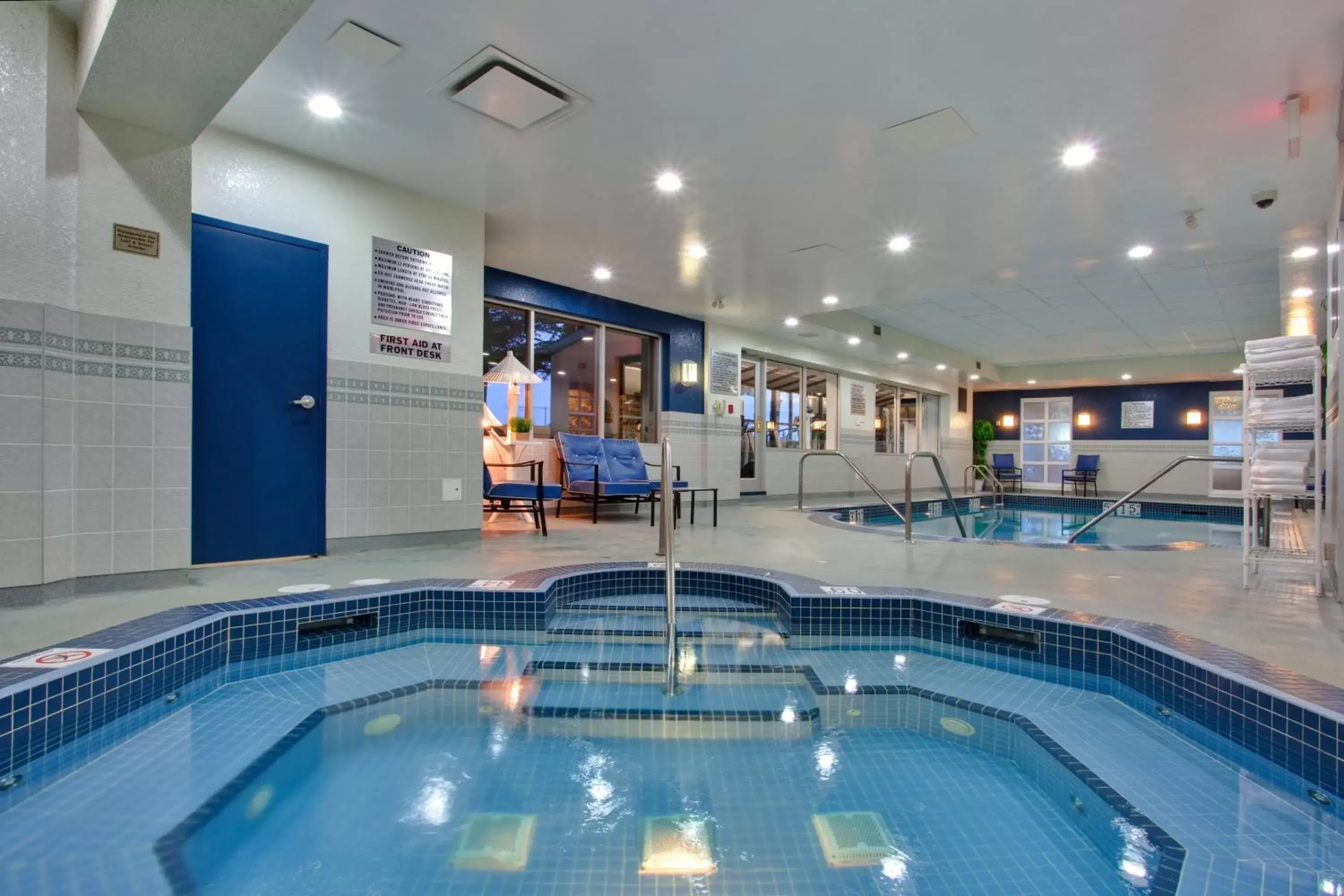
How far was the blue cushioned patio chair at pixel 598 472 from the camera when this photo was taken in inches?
228

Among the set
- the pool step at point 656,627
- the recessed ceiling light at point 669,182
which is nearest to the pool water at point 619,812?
the pool step at point 656,627

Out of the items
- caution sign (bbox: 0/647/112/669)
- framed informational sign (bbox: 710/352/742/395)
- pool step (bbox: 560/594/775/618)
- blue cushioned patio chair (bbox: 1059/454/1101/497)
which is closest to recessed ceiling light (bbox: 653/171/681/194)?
pool step (bbox: 560/594/775/618)

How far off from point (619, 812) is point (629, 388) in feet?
21.0

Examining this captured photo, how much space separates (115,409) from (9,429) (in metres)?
0.38

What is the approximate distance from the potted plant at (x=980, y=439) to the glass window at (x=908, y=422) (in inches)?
85.5

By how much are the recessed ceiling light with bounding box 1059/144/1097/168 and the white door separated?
1205 cm

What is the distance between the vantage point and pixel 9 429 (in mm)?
2594

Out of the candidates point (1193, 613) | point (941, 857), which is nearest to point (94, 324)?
point (941, 857)

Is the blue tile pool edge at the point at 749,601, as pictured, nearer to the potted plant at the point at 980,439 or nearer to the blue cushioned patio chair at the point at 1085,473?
the blue cushioned patio chair at the point at 1085,473

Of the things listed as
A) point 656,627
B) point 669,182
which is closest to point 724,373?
point 669,182

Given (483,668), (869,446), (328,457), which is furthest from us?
(869,446)

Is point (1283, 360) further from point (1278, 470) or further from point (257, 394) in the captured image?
point (257, 394)

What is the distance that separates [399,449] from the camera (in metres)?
4.25

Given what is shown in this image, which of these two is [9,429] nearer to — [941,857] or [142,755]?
[142,755]
